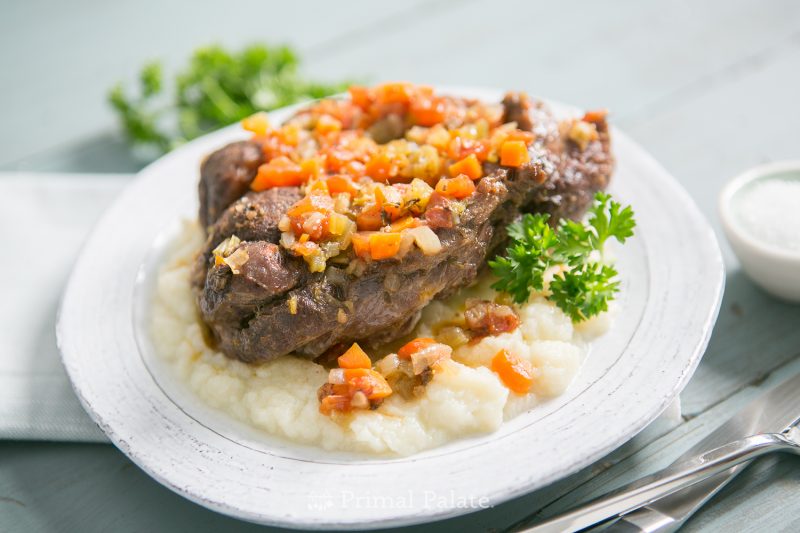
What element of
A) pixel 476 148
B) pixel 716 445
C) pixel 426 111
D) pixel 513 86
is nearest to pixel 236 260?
pixel 476 148

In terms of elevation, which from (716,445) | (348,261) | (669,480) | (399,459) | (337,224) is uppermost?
(337,224)

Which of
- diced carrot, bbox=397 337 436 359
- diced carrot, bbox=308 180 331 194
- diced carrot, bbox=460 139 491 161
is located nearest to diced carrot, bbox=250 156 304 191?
diced carrot, bbox=308 180 331 194

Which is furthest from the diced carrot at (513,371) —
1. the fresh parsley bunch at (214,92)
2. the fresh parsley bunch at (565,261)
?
the fresh parsley bunch at (214,92)

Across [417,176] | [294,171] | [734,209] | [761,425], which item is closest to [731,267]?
[734,209]

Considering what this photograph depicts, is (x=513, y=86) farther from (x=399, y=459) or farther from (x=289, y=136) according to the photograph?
(x=399, y=459)

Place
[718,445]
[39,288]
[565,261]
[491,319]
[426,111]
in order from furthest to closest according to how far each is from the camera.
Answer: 1. [39,288]
2. [426,111]
3. [565,261]
4. [491,319]
5. [718,445]
